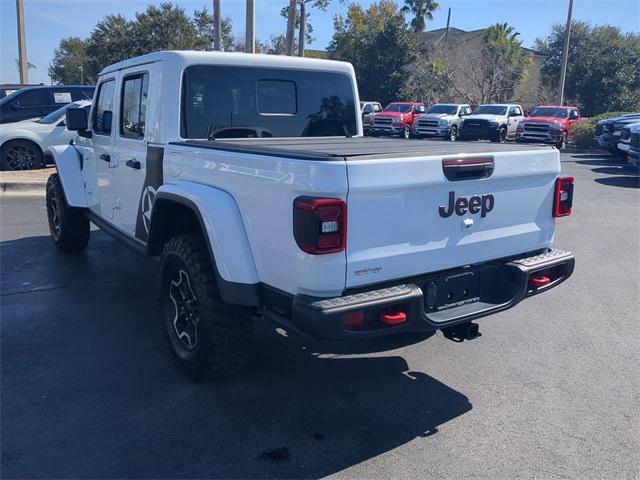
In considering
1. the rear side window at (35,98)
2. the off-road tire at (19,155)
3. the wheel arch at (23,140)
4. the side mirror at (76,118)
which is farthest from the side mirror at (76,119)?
the rear side window at (35,98)

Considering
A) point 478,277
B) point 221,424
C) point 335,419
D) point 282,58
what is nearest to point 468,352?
point 478,277

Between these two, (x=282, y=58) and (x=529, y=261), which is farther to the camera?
(x=282, y=58)

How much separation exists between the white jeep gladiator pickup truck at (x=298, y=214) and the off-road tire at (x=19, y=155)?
27.7 feet

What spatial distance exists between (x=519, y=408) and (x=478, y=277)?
2.93 feet

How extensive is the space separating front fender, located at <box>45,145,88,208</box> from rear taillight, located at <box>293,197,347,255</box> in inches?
158

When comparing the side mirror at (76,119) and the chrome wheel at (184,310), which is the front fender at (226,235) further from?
the side mirror at (76,119)

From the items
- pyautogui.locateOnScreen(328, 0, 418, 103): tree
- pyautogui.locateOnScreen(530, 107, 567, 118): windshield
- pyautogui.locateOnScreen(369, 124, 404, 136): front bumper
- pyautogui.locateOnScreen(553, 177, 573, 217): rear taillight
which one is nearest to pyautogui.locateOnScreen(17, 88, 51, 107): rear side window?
pyautogui.locateOnScreen(553, 177, 573, 217): rear taillight

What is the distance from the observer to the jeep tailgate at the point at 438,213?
2996 mm

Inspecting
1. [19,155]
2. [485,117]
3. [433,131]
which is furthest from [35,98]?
[485,117]

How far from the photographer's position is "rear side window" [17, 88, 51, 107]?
1345cm

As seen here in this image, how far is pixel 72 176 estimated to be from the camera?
621cm

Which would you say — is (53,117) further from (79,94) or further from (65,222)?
(65,222)

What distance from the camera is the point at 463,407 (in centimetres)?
371

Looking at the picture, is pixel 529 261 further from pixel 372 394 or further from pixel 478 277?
pixel 372 394
